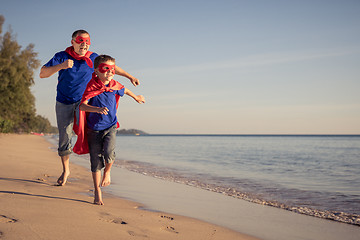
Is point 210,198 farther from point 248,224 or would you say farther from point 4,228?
point 4,228

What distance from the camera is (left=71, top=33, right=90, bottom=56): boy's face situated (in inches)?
170

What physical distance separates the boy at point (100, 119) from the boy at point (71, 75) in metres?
0.40

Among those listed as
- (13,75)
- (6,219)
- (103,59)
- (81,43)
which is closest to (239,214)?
(103,59)

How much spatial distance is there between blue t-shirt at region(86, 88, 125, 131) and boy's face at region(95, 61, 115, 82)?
184 millimetres

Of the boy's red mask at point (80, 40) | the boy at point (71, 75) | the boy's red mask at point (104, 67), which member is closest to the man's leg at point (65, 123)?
the boy at point (71, 75)

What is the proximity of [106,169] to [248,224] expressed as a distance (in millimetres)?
1875

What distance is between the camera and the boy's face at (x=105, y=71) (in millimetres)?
3842

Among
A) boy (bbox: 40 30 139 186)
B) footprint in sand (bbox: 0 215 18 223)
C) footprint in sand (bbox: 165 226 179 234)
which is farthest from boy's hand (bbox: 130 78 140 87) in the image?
footprint in sand (bbox: 0 215 18 223)

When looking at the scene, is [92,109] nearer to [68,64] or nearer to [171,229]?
[68,64]

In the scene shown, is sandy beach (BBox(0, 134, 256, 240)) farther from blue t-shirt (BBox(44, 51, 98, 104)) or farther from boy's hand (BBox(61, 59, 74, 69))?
boy's hand (BBox(61, 59, 74, 69))

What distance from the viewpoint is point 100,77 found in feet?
12.8

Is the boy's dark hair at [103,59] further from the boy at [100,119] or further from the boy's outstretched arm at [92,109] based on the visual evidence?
the boy's outstretched arm at [92,109]

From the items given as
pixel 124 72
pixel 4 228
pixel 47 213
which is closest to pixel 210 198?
pixel 124 72

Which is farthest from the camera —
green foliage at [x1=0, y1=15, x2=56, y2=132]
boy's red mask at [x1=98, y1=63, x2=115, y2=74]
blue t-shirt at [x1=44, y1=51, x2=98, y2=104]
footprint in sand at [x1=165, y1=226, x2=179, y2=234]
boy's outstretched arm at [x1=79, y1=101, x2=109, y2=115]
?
green foliage at [x1=0, y1=15, x2=56, y2=132]
